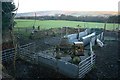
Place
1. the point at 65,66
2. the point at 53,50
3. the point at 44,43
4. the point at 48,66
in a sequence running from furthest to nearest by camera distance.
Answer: the point at 44,43, the point at 53,50, the point at 48,66, the point at 65,66

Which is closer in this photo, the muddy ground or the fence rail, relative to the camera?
the fence rail

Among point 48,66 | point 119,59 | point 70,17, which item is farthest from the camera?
point 70,17

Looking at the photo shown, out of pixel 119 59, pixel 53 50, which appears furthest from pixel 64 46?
pixel 119 59

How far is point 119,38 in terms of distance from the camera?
94.0 ft

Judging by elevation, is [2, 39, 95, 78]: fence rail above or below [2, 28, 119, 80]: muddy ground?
above

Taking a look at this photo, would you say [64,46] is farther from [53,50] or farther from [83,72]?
[83,72]

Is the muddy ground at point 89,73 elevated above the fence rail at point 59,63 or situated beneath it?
situated beneath

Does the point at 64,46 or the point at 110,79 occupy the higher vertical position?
the point at 64,46

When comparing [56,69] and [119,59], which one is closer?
[56,69]

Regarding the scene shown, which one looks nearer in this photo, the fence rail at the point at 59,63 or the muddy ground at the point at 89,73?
the fence rail at the point at 59,63

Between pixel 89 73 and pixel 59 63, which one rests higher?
pixel 59 63

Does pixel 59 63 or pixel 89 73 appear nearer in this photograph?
pixel 59 63

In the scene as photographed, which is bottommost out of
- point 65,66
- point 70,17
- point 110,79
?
point 110,79

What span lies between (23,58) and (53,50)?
3845 millimetres
